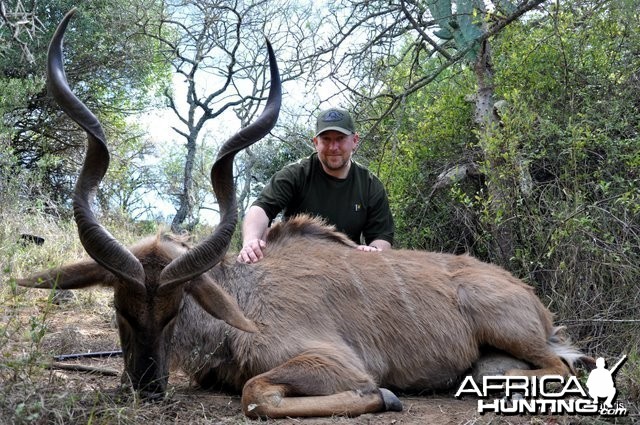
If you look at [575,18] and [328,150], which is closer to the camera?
[328,150]

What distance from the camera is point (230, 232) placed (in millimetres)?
3891

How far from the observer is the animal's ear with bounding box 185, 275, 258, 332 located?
389cm

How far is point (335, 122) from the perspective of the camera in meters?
5.71

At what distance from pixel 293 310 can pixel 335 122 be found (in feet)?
6.61

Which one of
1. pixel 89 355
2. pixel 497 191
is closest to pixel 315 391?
pixel 89 355

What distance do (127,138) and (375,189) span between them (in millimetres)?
12468

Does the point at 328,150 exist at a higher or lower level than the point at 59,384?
higher

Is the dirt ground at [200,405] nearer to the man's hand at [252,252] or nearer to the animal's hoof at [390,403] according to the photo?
the animal's hoof at [390,403]

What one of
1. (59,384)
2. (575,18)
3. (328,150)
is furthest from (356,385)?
(575,18)

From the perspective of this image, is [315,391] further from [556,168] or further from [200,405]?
[556,168]

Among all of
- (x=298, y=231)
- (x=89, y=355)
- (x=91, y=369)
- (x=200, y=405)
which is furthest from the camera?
(x=89, y=355)

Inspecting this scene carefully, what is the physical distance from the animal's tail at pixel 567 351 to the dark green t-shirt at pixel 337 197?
71.4 inches

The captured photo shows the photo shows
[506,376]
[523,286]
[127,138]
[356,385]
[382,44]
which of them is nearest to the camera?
[356,385]

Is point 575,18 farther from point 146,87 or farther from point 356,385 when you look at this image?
point 146,87
